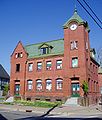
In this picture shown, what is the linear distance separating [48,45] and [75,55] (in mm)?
6779

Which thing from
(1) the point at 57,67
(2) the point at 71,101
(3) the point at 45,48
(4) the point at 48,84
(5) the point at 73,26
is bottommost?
(2) the point at 71,101

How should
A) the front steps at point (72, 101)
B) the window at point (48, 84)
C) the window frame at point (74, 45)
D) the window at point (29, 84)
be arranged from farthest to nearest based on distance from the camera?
the window at point (29, 84) → the window at point (48, 84) → the window frame at point (74, 45) → the front steps at point (72, 101)

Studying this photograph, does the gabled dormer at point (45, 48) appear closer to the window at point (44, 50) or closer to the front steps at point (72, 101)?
the window at point (44, 50)

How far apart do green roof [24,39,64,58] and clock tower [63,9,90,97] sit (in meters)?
2.31

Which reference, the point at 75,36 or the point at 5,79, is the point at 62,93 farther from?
the point at 5,79

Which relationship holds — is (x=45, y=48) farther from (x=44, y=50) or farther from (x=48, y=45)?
(x=48, y=45)

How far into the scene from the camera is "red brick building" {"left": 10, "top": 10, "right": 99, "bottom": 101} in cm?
3547

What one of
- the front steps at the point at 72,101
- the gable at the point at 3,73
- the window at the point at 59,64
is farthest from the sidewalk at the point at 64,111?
the gable at the point at 3,73

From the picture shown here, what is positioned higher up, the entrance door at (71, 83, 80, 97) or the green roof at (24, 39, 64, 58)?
the green roof at (24, 39, 64, 58)

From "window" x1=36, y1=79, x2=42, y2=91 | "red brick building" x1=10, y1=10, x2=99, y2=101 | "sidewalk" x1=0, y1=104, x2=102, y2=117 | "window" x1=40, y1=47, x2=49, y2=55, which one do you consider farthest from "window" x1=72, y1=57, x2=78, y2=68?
"sidewalk" x1=0, y1=104, x2=102, y2=117

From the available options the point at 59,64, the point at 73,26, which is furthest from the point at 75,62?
the point at 73,26

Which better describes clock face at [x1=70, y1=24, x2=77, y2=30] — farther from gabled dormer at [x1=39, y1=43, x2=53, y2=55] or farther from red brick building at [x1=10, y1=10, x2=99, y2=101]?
gabled dormer at [x1=39, y1=43, x2=53, y2=55]

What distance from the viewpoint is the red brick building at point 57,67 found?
35469 millimetres

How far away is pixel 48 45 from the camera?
40.3 m
